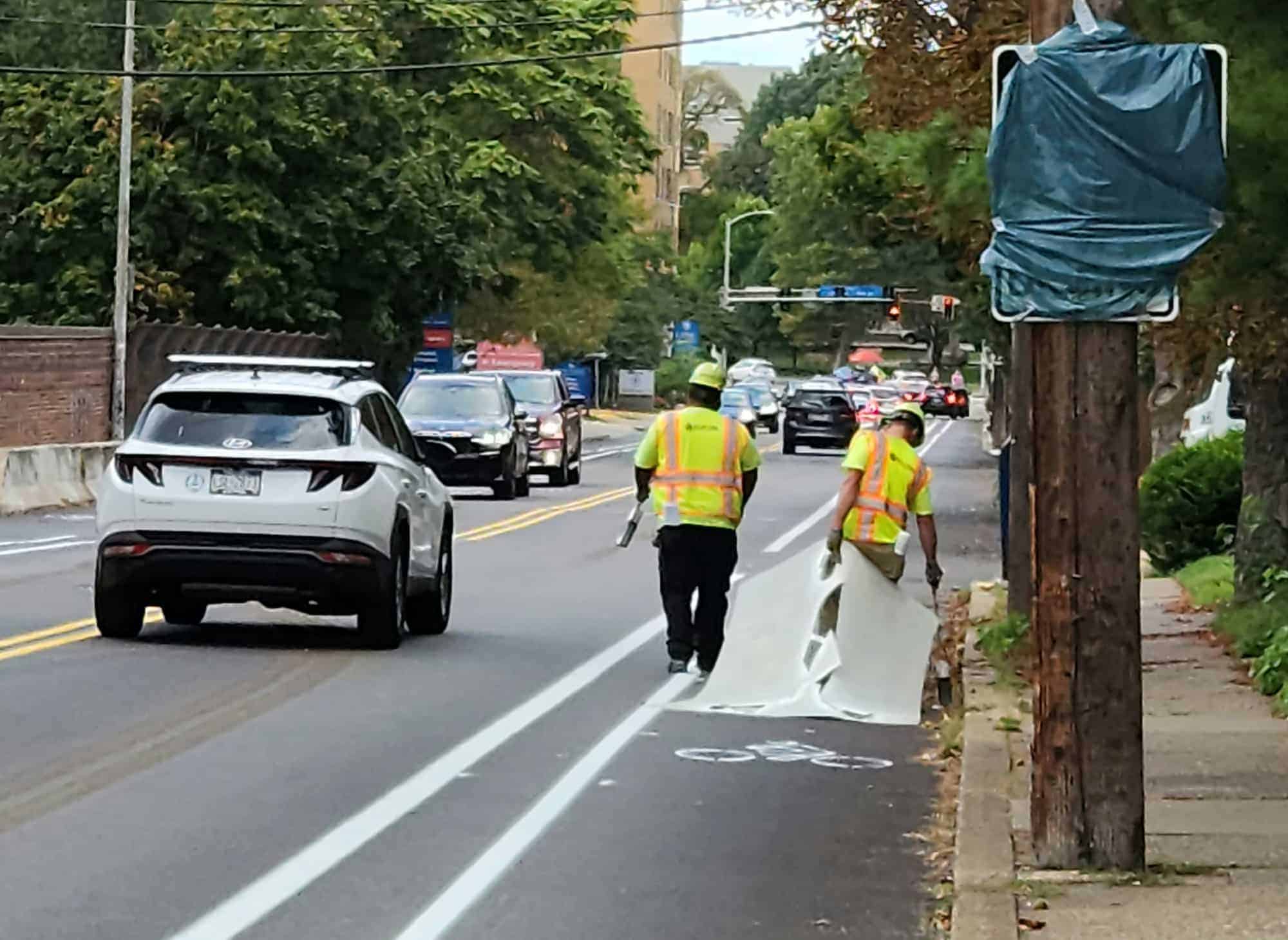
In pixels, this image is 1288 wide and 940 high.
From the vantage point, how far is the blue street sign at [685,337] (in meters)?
112

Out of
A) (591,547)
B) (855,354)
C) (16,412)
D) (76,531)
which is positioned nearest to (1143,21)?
(591,547)

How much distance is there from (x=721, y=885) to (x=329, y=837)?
1.61 m

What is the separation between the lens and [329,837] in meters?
9.76

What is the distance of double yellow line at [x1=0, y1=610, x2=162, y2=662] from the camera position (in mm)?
15477

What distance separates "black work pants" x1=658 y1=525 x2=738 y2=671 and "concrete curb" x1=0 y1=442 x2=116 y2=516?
1692cm

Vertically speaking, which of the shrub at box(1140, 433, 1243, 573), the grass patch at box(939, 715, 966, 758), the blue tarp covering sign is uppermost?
the blue tarp covering sign

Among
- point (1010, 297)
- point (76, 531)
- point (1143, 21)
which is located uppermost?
point (1143, 21)

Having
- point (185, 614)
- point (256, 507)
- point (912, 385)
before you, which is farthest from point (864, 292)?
point (256, 507)

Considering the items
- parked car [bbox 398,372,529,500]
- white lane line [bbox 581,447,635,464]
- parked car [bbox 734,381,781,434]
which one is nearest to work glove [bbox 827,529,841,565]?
parked car [bbox 398,372,529,500]

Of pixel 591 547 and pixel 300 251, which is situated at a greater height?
pixel 300 251

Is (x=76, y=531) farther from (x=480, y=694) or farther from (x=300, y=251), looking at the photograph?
(x=300, y=251)

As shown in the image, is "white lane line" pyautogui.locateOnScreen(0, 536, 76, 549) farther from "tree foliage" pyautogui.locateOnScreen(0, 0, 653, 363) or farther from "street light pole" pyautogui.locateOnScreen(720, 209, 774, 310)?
"street light pole" pyautogui.locateOnScreen(720, 209, 774, 310)

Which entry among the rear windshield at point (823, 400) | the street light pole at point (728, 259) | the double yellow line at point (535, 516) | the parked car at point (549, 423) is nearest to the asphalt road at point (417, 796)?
the double yellow line at point (535, 516)

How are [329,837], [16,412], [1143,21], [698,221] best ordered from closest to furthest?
[329,837]
[1143,21]
[16,412]
[698,221]
